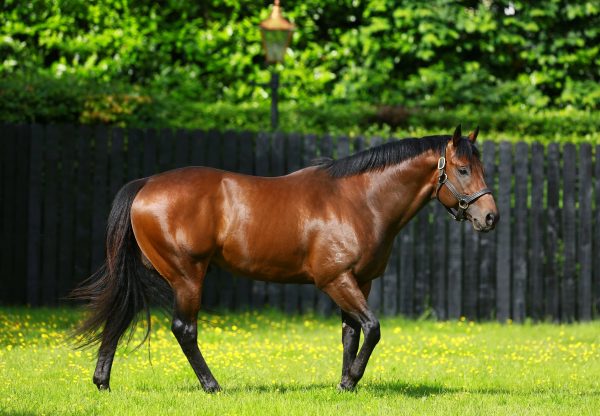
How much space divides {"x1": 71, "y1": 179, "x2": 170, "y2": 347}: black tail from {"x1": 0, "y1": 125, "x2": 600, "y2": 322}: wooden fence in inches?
195

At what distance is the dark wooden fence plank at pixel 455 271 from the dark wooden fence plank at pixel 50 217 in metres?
4.95

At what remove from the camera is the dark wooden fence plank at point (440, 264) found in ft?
41.7

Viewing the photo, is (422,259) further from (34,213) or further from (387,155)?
(387,155)

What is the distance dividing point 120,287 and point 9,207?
555 centimetres

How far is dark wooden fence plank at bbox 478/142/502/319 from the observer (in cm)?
1273

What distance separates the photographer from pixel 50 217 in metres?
12.7

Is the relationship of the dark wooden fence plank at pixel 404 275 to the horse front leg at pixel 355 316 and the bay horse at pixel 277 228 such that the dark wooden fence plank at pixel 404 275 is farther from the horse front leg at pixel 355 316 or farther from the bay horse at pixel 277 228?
the horse front leg at pixel 355 316

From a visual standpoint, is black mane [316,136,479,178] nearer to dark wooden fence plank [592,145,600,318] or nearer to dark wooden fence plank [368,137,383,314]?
dark wooden fence plank [368,137,383,314]

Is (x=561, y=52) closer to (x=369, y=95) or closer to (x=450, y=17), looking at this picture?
(x=450, y=17)

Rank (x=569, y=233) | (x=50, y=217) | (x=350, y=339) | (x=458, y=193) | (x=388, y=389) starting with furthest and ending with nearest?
(x=569, y=233) < (x=50, y=217) < (x=388, y=389) < (x=350, y=339) < (x=458, y=193)

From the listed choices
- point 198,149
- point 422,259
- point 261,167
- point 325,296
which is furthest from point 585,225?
Result: point 198,149

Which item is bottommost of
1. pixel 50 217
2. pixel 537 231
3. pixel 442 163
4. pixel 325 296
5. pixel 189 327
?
pixel 325 296

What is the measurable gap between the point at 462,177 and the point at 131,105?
7.02 meters

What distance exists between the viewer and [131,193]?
25.4ft
